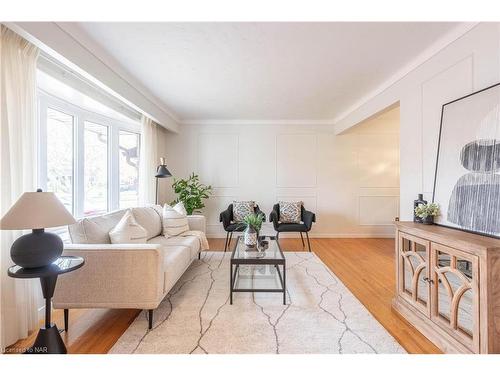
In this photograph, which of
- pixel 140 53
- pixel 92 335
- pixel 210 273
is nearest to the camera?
pixel 92 335

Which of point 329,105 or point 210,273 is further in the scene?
point 329,105

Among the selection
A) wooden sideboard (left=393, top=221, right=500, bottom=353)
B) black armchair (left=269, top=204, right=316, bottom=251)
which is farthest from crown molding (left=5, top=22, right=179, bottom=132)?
wooden sideboard (left=393, top=221, right=500, bottom=353)

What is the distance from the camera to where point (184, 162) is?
5.12 m

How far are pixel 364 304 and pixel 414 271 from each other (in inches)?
23.7

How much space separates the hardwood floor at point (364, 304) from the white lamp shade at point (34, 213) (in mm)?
970

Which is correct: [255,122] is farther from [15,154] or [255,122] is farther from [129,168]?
[15,154]

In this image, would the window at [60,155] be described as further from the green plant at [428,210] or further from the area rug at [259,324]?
the green plant at [428,210]

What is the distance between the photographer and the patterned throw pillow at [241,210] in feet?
14.4

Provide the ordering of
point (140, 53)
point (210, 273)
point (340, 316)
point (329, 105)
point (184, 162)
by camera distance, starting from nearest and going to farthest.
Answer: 1. point (340, 316)
2. point (140, 53)
3. point (210, 273)
4. point (329, 105)
5. point (184, 162)

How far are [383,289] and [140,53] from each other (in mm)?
3677

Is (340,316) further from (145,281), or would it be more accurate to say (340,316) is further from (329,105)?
(329,105)

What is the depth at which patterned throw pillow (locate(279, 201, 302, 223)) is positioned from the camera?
14.3 ft

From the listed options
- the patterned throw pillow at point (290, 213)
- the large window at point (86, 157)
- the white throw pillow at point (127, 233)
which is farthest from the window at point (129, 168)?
the patterned throw pillow at point (290, 213)
